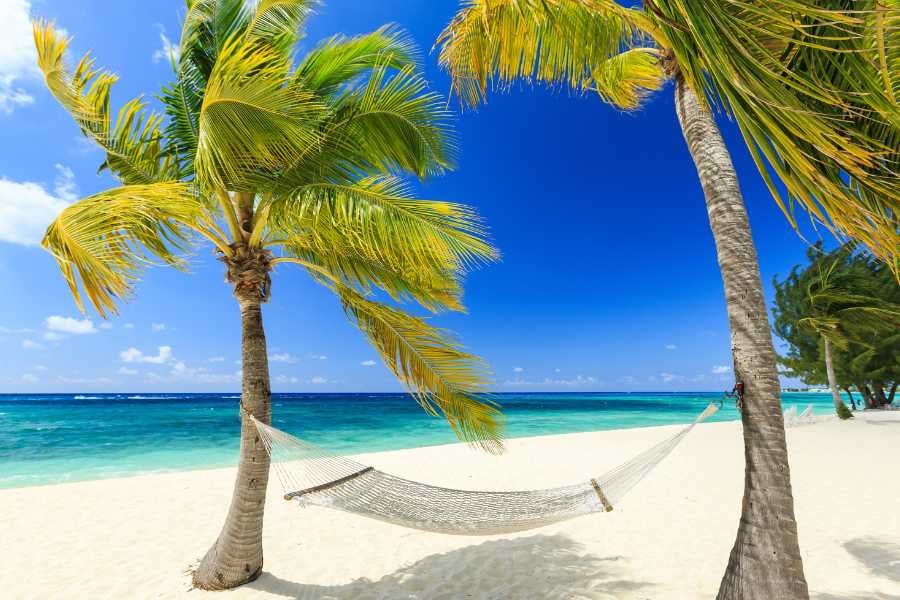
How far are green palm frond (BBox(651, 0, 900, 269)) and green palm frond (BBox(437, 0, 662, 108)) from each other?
1187 millimetres

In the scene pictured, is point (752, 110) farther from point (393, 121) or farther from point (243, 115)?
point (393, 121)

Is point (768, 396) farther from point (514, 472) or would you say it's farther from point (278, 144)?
point (514, 472)

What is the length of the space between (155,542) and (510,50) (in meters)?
4.21

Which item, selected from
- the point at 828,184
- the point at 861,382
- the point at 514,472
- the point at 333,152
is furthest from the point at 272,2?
the point at 861,382

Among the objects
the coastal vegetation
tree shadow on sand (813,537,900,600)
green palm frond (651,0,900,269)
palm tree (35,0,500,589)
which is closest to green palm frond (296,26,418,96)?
palm tree (35,0,500,589)

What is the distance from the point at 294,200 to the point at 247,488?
162 centimetres

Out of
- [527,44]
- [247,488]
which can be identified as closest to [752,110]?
[527,44]

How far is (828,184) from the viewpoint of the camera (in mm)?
626

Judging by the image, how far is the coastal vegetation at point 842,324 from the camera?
9047 mm

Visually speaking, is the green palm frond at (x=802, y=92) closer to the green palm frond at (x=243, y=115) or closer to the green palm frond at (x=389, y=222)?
the green palm frond at (x=389, y=222)

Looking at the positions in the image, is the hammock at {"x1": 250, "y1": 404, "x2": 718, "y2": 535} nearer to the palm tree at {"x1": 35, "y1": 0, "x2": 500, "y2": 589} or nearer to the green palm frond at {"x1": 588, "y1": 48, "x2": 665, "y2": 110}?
the palm tree at {"x1": 35, "y1": 0, "x2": 500, "y2": 589}

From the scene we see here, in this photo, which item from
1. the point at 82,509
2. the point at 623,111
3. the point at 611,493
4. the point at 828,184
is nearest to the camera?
the point at 828,184

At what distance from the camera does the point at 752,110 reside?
2.05 ft

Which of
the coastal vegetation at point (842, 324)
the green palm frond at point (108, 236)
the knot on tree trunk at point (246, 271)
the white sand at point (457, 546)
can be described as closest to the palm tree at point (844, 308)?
the coastal vegetation at point (842, 324)
